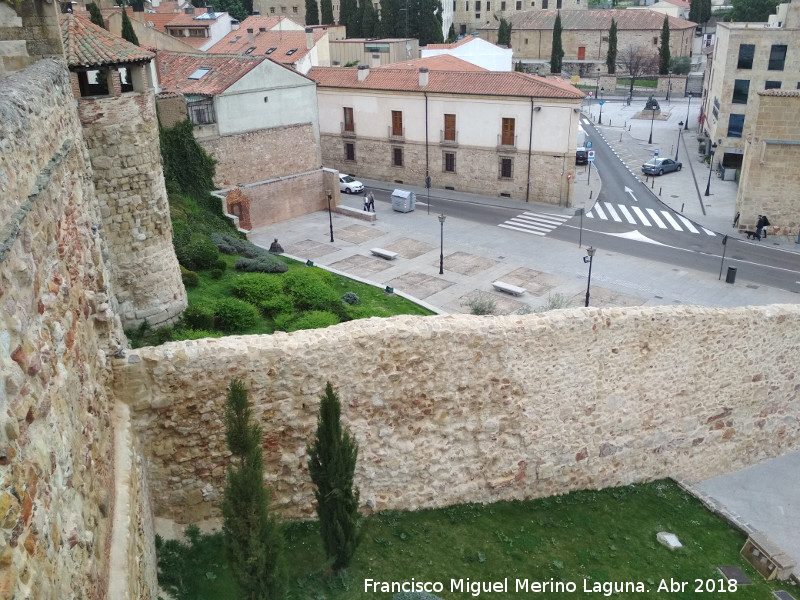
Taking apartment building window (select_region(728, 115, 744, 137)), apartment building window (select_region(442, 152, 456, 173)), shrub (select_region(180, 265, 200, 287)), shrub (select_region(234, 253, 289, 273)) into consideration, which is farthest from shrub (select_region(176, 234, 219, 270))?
apartment building window (select_region(728, 115, 744, 137))

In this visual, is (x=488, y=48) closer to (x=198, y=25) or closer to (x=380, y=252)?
(x=198, y=25)

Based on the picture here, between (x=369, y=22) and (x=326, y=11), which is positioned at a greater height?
(x=326, y=11)

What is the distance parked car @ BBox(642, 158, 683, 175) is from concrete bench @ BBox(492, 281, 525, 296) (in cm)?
2019

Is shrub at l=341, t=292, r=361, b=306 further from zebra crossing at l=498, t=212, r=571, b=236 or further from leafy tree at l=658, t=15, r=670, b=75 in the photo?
leafy tree at l=658, t=15, r=670, b=75

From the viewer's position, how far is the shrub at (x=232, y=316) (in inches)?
659

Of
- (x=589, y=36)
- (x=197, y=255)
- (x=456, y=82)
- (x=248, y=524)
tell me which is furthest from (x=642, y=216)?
(x=589, y=36)

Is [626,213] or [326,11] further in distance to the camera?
[326,11]

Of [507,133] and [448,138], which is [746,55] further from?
[448,138]

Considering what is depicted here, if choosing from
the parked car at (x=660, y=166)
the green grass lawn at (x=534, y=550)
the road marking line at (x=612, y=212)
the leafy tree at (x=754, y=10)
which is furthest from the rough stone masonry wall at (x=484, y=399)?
the leafy tree at (x=754, y=10)

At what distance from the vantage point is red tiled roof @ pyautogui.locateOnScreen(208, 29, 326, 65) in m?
44.3

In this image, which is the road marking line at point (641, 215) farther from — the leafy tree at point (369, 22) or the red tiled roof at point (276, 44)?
the leafy tree at point (369, 22)

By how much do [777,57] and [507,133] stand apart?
1615 cm

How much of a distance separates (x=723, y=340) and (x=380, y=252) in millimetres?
16627

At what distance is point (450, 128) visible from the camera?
36438mm
